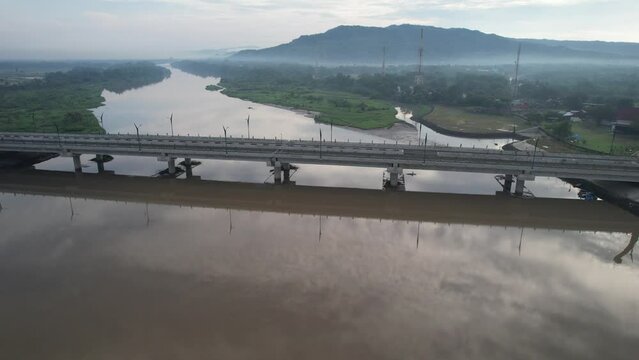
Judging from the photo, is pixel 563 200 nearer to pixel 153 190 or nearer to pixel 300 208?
pixel 300 208

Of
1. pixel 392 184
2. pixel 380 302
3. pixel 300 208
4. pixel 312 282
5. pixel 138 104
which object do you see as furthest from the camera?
pixel 138 104

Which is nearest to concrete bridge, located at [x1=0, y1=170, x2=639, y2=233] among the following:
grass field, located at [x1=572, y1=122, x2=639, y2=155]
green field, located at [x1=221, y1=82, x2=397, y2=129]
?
grass field, located at [x1=572, y1=122, x2=639, y2=155]

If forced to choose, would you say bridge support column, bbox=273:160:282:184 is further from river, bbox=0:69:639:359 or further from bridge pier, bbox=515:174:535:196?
bridge pier, bbox=515:174:535:196

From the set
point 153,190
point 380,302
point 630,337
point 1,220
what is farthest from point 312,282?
point 1,220

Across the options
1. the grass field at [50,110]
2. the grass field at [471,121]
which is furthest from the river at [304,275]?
the grass field at [50,110]

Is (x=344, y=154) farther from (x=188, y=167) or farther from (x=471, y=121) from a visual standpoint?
(x=471, y=121)

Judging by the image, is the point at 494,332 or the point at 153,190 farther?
the point at 153,190
